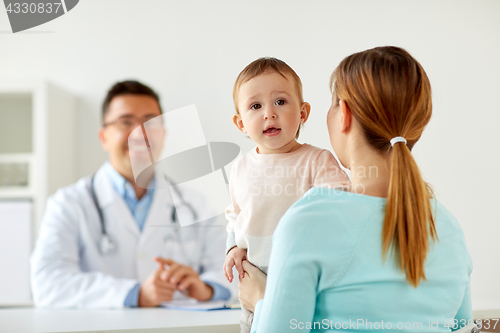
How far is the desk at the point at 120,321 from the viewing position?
89cm

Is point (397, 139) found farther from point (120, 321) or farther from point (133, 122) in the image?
point (133, 122)

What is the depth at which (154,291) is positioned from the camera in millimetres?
1437

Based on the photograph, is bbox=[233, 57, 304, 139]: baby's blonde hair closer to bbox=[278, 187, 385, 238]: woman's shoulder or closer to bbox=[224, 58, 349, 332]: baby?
bbox=[224, 58, 349, 332]: baby

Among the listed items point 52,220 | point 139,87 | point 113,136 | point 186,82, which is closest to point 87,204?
point 52,220

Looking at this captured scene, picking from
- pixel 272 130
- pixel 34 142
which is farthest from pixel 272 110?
pixel 34 142

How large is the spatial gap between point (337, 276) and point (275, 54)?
72.8 inches

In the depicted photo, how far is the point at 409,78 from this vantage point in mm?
618

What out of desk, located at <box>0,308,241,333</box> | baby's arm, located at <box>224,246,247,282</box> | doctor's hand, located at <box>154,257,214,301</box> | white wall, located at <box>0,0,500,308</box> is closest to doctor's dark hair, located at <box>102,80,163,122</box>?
white wall, located at <box>0,0,500,308</box>

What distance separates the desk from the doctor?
359 mm

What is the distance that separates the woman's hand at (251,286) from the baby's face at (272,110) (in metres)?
0.25

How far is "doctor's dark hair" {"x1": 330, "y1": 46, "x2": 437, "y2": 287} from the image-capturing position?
0.57 meters

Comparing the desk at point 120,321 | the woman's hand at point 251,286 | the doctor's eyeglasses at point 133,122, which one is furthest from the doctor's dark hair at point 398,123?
the doctor's eyeglasses at point 133,122

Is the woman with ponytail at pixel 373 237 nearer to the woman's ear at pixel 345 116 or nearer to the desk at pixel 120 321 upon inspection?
the woman's ear at pixel 345 116

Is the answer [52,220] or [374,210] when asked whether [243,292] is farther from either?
[52,220]
